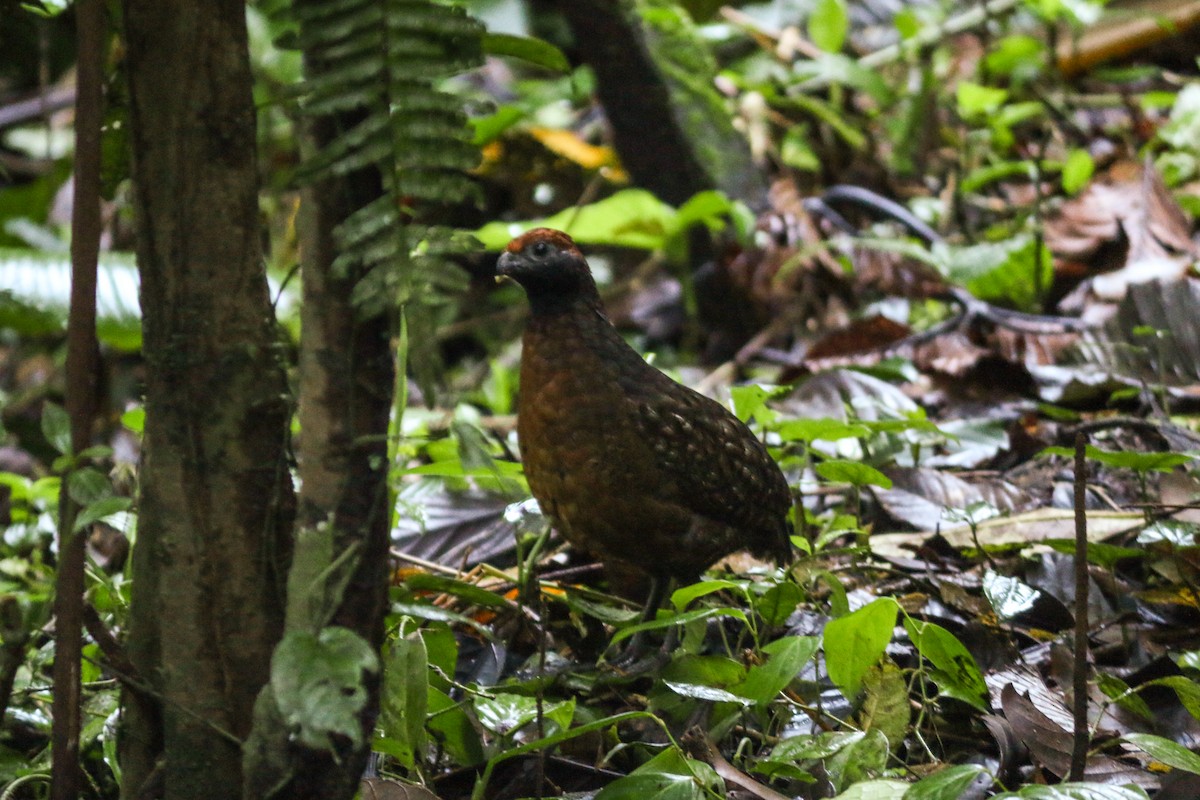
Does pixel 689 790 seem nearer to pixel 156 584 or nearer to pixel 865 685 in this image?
pixel 865 685

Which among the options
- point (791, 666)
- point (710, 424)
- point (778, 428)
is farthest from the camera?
point (778, 428)

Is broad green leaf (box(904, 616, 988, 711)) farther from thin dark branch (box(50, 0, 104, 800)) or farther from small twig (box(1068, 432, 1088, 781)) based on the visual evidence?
thin dark branch (box(50, 0, 104, 800))

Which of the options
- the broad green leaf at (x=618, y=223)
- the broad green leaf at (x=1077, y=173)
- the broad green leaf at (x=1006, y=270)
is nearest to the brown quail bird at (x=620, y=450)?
the broad green leaf at (x=1006, y=270)

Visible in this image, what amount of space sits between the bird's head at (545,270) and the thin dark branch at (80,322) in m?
1.20

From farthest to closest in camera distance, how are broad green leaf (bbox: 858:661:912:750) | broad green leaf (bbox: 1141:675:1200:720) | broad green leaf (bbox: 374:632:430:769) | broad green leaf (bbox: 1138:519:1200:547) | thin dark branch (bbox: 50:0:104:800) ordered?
broad green leaf (bbox: 1138:519:1200:547) → broad green leaf (bbox: 858:661:912:750) → broad green leaf (bbox: 1141:675:1200:720) → broad green leaf (bbox: 374:632:430:769) → thin dark branch (bbox: 50:0:104:800)

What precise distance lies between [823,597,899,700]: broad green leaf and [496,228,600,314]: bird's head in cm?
101

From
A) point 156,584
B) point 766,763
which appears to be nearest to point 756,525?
point 766,763

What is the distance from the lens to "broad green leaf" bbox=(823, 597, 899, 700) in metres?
1.95

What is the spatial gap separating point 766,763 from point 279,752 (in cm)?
81

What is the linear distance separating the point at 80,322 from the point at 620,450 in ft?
3.91

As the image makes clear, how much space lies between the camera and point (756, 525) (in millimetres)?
2756

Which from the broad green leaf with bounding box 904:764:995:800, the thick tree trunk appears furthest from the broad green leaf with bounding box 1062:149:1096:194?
the thick tree trunk

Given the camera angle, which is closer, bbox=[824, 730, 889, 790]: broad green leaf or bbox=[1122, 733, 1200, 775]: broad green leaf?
bbox=[1122, 733, 1200, 775]: broad green leaf

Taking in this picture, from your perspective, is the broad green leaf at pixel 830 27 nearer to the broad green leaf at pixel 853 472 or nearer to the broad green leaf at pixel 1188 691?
the broad green leaf at pixel 853 472
